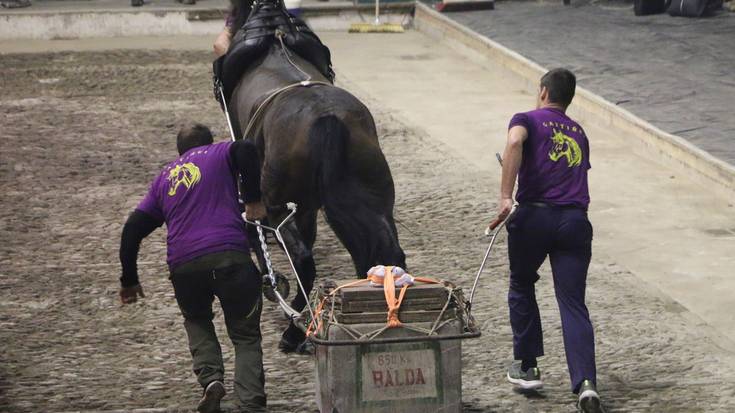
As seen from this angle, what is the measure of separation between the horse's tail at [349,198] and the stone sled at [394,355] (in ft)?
4.17

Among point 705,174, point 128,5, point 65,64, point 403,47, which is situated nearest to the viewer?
point 705,174

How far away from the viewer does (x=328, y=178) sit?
7.87 meters

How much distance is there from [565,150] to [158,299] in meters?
3.34

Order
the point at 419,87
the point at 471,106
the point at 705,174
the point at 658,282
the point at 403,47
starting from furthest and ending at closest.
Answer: the point at 403,47 → the point at 419,87 → the point at 471,106 → the point at 705,174 → the point at 658,282

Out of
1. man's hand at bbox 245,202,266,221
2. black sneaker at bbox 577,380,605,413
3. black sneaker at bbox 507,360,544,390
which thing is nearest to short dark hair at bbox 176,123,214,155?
man's hand at bbox 245,202,266,221

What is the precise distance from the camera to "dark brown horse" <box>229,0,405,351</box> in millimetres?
7852

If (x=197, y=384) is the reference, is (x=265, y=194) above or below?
above

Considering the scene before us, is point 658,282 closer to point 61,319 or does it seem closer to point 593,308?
point 593,308

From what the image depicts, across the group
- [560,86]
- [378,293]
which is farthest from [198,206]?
[560,86]

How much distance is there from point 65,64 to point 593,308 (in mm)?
12372

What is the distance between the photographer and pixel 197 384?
749 cm

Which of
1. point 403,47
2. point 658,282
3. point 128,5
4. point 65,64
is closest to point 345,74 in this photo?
point 403,47

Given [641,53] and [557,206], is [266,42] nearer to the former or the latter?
[557,206]

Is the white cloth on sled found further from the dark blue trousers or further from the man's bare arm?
the dark blue trousers
